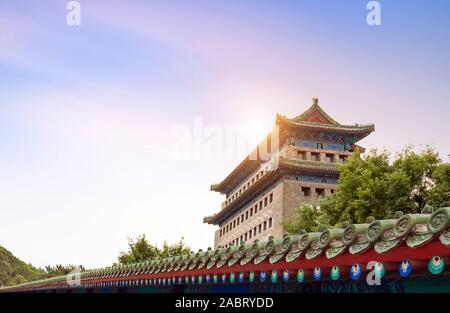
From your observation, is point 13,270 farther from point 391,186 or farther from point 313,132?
point 391,186

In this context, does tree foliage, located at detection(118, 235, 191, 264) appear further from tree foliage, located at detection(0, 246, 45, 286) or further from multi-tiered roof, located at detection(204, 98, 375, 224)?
tree foliage, located at detection(0, 246, 45, 286)

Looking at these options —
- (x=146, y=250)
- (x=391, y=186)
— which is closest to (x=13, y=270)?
(x=146, y=250)

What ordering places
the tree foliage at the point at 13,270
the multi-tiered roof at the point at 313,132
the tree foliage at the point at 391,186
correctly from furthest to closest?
the tree foliage at the point at 13,270 < the multi-tiered roof at the point at 313,132 < the tree foliage at the point at 391,186

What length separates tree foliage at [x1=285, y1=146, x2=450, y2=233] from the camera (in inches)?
960

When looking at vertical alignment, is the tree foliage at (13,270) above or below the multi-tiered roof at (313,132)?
below

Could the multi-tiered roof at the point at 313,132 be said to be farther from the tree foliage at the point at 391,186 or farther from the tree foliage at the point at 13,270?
the tree foliage at the point at 13,270

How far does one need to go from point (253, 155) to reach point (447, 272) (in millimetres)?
43353

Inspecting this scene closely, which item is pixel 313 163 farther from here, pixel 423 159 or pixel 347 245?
pixel 347 245

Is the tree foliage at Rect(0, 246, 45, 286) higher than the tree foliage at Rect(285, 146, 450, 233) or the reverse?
the reverse

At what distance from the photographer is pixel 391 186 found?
2464 centimetres

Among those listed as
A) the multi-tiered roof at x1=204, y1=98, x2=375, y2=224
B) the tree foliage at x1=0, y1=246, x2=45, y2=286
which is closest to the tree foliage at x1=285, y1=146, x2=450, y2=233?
the multi-tiered roof at x1=204, y1=98, x2=375, y2=224

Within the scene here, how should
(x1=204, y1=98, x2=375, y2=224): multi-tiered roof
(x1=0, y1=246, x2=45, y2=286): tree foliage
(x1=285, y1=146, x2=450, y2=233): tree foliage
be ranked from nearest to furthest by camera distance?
(x1=285, y1=146, x2=450, y2=233): tree foliage → (x1=204, y1=98, x2=375, y2=224): multi-tiered roof → (x1=0, y1=246, x2=45, y2=286): tree foliage

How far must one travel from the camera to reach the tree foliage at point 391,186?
24375 mm

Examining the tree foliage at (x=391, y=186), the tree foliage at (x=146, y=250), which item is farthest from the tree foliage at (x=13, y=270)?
the tree foliage at (x=391, y=186)
